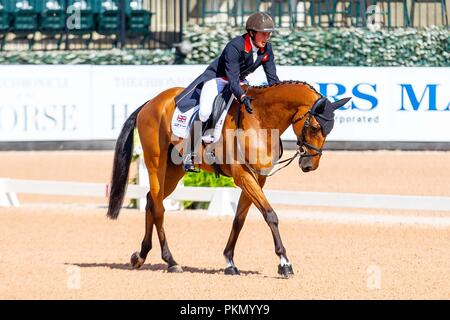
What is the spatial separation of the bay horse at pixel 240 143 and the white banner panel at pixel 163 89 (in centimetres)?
1005

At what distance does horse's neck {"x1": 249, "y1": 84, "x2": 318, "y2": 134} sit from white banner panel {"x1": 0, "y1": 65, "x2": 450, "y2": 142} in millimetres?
10968

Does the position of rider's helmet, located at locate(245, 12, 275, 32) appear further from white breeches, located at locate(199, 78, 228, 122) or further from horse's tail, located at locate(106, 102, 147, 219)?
horse's tail, located at locate(106, 102, 147, 219)

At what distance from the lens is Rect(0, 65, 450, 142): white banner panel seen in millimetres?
21109

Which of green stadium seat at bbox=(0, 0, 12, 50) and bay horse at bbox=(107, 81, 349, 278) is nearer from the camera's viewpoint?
bay horse at bbox=(107, 81, 349, 278)

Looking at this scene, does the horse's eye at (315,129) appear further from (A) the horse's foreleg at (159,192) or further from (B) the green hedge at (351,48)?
(B) the green hedge at (351,48)

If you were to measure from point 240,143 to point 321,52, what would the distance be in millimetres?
13099

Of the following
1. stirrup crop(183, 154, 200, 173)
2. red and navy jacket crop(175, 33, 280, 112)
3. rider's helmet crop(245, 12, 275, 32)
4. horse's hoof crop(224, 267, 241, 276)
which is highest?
rider's helmet crop(245, 12, 275, 32)

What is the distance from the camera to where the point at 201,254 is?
456 inches

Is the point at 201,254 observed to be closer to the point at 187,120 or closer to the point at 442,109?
the point at 187,120

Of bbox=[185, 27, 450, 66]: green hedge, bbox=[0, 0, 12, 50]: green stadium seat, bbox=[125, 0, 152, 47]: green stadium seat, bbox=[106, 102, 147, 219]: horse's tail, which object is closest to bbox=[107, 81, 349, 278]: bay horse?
bbox=[106, 102, 147, 219]: horse's tail

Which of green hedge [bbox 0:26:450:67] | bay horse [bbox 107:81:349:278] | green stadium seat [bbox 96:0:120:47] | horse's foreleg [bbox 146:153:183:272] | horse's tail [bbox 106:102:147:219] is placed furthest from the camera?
green stadium seat [bbox 96:0:120:47]

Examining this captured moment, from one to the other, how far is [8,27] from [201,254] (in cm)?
1441
